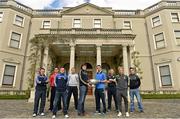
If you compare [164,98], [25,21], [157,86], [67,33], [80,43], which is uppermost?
[25,21]

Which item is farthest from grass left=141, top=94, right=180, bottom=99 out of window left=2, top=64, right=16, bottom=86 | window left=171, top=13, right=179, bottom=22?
Result: window left=2, top=64, right=16, bottom=86

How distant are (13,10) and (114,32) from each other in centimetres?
1321

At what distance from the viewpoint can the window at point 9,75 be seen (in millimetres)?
17703

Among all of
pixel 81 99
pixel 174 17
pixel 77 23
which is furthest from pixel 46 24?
pixel 81 99

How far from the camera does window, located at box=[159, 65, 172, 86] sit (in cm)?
1790

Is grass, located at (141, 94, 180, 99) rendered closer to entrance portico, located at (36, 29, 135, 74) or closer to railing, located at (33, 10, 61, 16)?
entrance portico, located at (36, 29, 135, 74)

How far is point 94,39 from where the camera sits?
15.1 meters

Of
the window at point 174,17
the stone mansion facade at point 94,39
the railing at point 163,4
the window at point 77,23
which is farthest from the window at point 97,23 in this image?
the window at point 174,17

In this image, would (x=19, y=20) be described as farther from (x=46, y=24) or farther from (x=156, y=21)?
(x=156, y=21)

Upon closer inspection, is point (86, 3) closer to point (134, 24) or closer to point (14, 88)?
point (134, 24)

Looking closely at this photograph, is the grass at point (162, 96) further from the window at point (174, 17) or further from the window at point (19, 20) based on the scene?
the window at point (19, 20)

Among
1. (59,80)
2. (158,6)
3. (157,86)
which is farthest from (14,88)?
(158,6)

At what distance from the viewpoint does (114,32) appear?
15586 mm

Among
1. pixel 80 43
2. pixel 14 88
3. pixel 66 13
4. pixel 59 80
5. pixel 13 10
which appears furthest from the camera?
pixel 66 13
